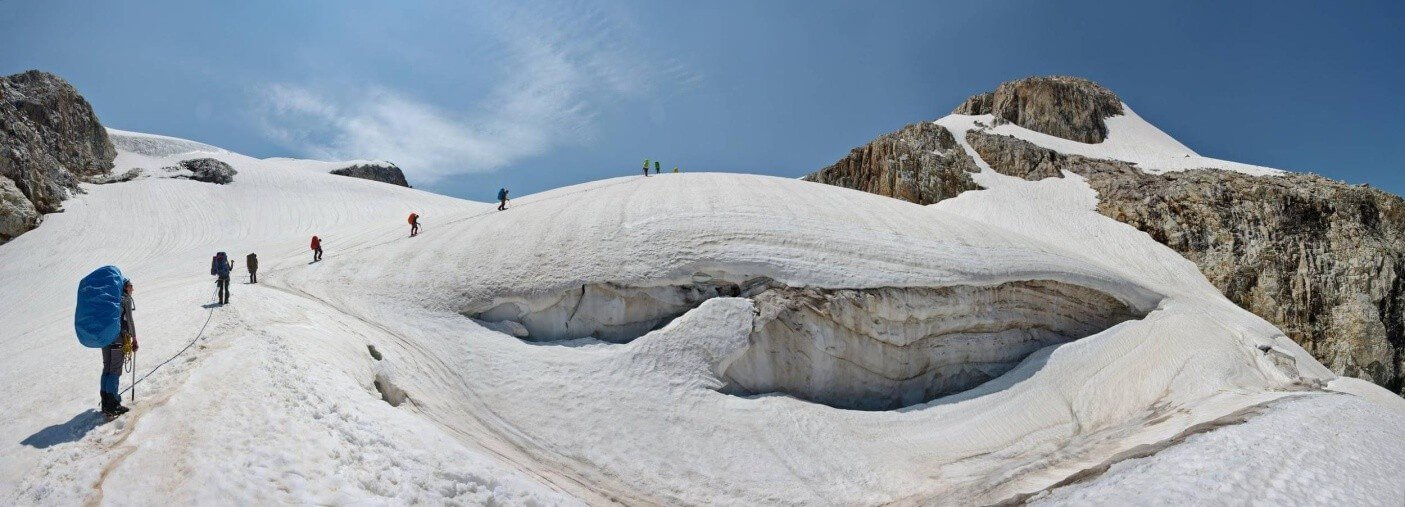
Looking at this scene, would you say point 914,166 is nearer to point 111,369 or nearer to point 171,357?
point 171,357

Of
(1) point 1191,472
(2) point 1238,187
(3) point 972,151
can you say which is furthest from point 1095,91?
(1) point 1191,472

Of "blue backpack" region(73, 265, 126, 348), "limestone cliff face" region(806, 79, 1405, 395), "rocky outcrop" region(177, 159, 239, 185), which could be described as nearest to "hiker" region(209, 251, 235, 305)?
"blue backpack" region(73, 265, 126, 348)

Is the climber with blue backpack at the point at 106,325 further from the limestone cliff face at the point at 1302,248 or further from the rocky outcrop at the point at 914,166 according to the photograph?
the rocky outcrop at the point at 914,166

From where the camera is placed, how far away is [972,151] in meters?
35.3

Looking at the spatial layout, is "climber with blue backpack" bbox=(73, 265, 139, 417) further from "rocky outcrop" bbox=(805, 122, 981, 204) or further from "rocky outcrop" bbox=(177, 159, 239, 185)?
"rocky outcrop" bbox=(177, 159, 239, 185)

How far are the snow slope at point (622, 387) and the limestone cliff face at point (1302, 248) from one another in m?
3.17

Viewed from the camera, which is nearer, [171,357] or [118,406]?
[118,406]

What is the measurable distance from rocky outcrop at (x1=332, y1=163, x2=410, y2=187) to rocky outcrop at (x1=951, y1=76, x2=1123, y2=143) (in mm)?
51094

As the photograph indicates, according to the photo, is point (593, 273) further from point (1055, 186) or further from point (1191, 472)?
point (1055, 186)

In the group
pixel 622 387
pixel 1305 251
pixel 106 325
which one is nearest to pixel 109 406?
pixel 106 325

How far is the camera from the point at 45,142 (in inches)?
1244

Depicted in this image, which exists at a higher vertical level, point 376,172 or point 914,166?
point 376,172

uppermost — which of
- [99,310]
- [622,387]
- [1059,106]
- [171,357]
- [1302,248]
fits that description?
[1059,106]

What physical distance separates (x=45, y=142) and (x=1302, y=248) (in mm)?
56505
